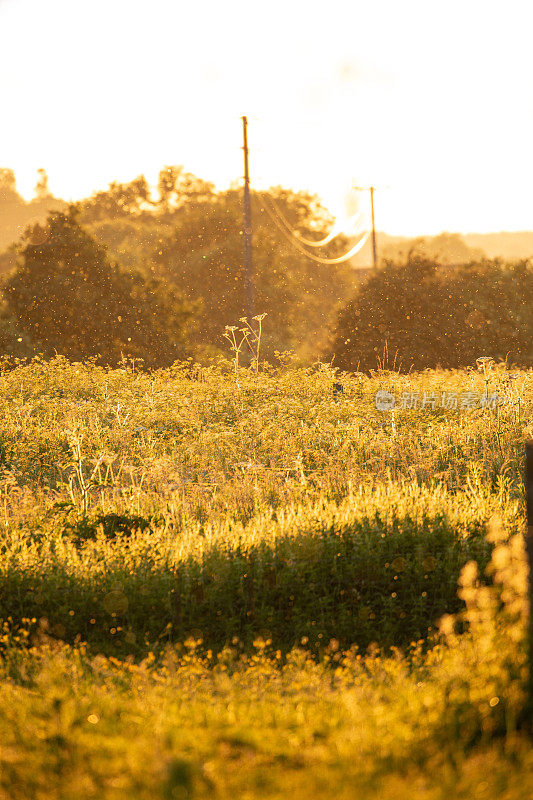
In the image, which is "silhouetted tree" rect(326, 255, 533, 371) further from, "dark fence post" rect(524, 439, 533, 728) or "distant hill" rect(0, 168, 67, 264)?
"distant hill" rect(0, 168, 67, 264)

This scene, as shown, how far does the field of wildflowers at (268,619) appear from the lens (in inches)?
115

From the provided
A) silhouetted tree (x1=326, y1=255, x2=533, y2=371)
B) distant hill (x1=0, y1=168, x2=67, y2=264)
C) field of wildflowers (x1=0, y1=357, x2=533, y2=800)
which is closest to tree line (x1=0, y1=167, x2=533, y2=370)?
silhouetted tree (x1=326, y1=255, x2=533, y2=371)

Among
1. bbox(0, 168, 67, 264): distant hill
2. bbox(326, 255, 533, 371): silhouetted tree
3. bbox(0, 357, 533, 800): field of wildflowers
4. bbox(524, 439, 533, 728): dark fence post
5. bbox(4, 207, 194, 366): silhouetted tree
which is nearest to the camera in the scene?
bbox(0, 357, 533, 800): field of wildflowers

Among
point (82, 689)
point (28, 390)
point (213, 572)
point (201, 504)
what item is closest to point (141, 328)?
point (28, 390)

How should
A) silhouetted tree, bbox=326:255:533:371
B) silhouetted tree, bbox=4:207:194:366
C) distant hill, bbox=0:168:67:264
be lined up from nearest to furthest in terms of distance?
silhouetted tree, bbox=326:255:533:371
silhouetted tree, bbox=4:207:194:366
distant hill, bbox=0:168:67:264

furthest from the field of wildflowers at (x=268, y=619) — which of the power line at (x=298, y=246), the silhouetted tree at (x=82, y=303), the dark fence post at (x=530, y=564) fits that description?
the power line at (x=298, y=246)

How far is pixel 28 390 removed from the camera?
17.3 metres

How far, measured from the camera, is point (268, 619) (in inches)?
215

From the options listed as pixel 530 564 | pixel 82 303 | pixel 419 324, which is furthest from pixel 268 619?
pixel 82 303

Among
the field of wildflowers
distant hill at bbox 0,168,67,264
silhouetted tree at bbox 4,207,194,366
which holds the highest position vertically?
distant hill at bbox 0,168,67,264

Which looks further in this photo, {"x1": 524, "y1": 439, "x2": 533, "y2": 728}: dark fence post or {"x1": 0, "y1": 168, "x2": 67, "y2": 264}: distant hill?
{"x1": 0, "y1": 168, "x2": 67, "y2": 264}: distant hill

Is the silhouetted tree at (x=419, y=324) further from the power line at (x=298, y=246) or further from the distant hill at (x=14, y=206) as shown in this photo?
the distant hill at (x=14, y=206)

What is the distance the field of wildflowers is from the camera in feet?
9.55

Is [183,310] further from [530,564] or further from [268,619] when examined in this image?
[530,564]
